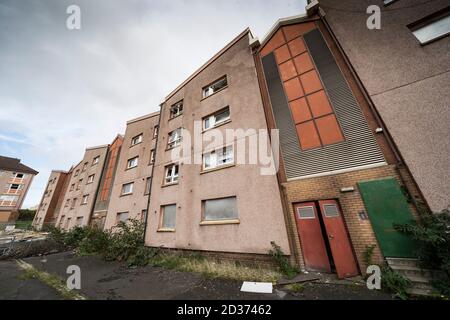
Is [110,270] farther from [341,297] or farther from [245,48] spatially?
[245,48]

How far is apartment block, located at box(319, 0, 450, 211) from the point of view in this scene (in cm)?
490

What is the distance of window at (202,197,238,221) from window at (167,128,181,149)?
535cm

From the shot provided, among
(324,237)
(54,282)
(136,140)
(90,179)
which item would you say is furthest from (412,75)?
(90,179)

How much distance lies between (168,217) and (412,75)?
13.2 m

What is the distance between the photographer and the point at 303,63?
820 cm

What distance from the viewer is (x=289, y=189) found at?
690 centimetres

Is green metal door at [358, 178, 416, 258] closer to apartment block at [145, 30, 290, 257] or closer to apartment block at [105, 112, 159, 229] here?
apartment block at [145, 30, 290, 257]

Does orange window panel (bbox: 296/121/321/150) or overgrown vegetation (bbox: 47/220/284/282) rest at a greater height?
orange window panel (bbox: 296/121/321/150)

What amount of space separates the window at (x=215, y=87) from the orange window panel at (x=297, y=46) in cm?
434

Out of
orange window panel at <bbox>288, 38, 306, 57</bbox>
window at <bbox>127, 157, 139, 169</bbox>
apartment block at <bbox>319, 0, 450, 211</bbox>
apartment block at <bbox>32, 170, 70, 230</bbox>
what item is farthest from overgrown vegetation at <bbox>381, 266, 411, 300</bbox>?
apartment block at <bbox>32, 170, 70, 230</bbox>

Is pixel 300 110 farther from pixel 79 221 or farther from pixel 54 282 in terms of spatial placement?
pixel 79 221

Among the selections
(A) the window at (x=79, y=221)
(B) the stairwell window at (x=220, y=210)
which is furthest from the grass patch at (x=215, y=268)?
(A) the window at (x=79, y=221)

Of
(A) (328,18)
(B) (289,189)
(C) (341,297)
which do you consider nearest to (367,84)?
(A) (328,18)

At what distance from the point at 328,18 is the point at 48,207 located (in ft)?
148
